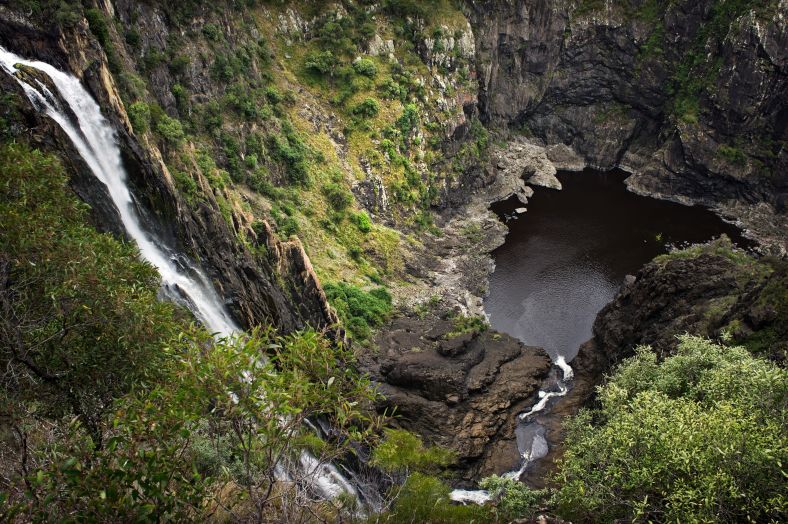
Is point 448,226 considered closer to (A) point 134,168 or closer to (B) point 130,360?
(A) point 134,168

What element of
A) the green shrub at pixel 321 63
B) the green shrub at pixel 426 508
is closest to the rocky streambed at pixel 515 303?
the green shrub at pixel 426 508

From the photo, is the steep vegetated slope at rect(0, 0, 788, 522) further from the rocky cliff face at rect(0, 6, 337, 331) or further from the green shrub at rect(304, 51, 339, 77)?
the green shrub at rect(304, 51, 339, 77)

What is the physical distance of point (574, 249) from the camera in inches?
2552

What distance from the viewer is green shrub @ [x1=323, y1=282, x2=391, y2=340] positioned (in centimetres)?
4581

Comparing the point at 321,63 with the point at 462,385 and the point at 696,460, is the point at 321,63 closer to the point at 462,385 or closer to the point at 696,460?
the point at 462,385

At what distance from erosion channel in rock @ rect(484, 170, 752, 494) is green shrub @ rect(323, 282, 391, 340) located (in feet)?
39.4

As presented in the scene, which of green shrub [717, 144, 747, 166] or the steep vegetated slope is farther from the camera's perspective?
green shrub [717, 144, 747, 166]

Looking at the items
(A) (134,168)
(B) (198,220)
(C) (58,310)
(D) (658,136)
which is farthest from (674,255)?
(D) (658,136)

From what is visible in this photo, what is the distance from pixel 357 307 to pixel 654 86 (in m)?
64.5

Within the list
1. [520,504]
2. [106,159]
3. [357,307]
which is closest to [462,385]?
[357,307]

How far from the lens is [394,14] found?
69.6m

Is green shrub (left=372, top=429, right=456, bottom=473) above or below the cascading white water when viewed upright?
below

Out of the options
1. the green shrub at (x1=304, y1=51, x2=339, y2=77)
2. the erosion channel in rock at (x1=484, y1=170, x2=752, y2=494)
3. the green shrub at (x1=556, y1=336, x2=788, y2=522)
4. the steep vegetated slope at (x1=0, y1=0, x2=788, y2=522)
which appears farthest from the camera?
the green shrub at (x1=304, y1=51, x2=339, y2=77)

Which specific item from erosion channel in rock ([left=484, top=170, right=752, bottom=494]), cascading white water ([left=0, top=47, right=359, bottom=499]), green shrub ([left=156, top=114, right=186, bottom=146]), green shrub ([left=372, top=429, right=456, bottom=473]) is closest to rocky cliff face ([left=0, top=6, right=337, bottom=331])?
cascading white water ([left=0, top=47, right=359, bottom=499])
